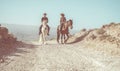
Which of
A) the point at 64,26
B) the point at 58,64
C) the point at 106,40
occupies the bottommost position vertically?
the point at 58,64

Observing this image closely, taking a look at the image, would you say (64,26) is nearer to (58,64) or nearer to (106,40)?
(106,40)

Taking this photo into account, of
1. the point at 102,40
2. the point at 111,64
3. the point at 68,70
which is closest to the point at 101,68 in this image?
the point at 111,64

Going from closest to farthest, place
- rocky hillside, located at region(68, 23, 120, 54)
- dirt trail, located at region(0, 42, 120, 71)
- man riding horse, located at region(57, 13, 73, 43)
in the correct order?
dirt trail, located at region(0, 42, 120, 71)
rocky hillside, located at region(68, 23, 120, 54)
man riding horse, located at region(57, 13, 73, 43)

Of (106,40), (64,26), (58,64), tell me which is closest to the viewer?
(58,64)

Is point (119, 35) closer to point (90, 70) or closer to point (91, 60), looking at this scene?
point (91, 60)

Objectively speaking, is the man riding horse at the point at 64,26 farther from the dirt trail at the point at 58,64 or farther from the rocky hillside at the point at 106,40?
the dirt trail at the point at 58,64

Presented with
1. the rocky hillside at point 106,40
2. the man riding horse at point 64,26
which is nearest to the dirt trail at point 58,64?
the rocky hillside at point 106,40

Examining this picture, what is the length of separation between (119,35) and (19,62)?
1328 cm

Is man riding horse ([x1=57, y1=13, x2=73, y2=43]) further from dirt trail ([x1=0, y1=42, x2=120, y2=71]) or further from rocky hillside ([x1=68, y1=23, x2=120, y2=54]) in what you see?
dirt trail ([x1=0, y1=42, x2=120, y2=71])

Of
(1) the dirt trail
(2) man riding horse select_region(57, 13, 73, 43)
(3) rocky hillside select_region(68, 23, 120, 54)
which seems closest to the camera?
(1) the dirt trail

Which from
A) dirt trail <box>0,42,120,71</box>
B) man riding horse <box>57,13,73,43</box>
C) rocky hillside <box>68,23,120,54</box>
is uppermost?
man riding horse <box>57,13,73,43</box>

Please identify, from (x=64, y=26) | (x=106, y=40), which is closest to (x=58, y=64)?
(x=106, y=40)

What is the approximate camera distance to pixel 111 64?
1566 cm

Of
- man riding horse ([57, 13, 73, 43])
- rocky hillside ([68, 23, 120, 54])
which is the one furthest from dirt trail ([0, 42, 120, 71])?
man riding horse ([57, 13, 73, 43])
